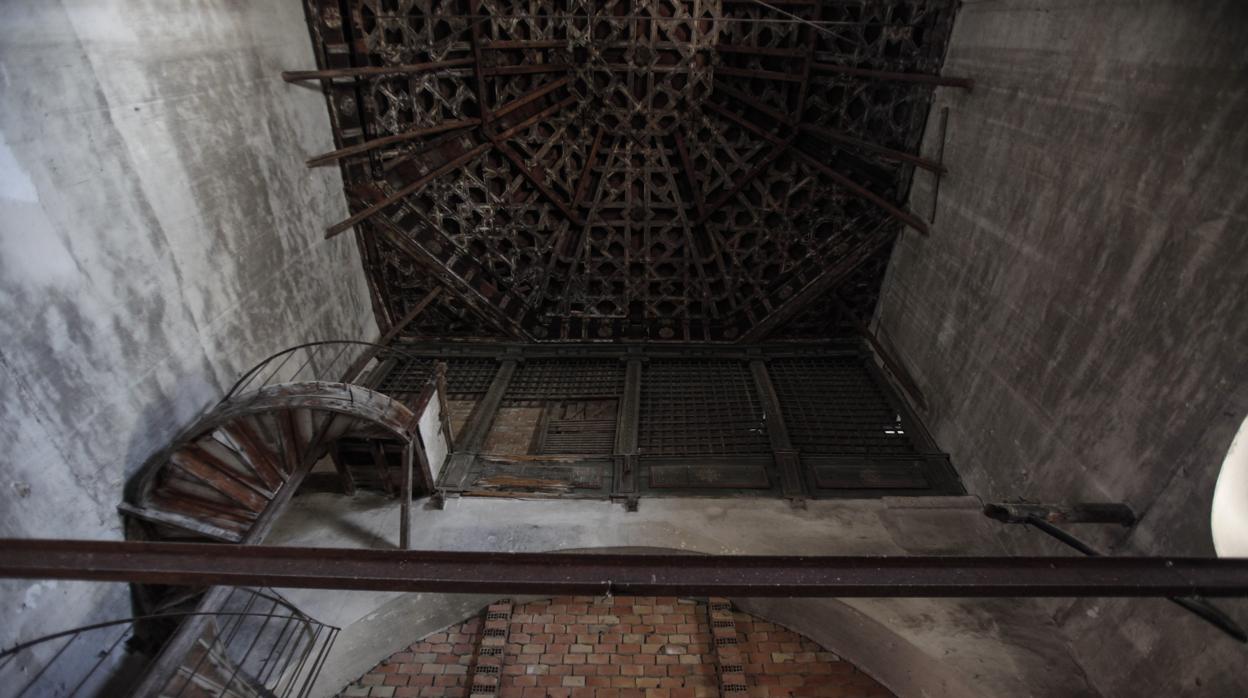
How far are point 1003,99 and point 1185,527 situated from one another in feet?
11.7

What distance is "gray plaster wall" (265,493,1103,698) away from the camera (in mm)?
4227

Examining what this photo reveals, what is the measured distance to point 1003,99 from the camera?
511 centimetres

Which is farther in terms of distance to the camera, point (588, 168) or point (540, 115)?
point (588, 168)

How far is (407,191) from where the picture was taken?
693cm

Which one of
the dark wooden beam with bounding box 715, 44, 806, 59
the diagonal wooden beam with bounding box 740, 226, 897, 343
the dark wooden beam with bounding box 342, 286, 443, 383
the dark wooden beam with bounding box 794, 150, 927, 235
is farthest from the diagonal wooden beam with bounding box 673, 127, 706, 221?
the dark wooden beam with bounding box 342, 286, 443, 383

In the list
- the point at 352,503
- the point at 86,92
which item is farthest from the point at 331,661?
the point at 86,92

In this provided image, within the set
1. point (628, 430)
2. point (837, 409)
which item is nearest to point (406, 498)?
point (628, 430)

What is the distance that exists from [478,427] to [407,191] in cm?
287

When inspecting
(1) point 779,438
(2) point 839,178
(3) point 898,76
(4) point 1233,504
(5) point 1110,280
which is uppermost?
(3) point 898,76

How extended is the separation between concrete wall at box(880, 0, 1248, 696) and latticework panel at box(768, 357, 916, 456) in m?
0.65

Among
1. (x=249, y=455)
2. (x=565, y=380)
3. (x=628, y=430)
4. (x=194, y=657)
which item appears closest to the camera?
(x=194, y=657)

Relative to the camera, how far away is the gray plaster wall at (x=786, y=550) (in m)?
4.23

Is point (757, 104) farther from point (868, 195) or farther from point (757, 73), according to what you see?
point (868, 195)

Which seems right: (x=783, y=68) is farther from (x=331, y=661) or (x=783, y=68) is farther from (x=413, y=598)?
(x=331, y=661)
